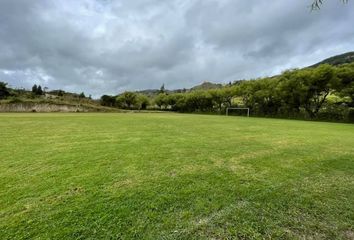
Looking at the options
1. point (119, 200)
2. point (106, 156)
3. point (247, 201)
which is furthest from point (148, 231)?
point (106, 156)

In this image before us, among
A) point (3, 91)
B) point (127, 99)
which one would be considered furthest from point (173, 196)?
point (127, 99)

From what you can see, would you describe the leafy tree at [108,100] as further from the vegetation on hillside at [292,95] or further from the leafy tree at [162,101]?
the vegetation on hillside at [292,95]

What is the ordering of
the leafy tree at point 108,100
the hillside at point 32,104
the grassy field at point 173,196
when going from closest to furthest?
the grassy field at point 173,196 → the hillside at point 32,104 → the leafy tree at point 108,100

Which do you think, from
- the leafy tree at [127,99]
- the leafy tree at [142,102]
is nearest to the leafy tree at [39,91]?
the leafy tree at [127,99]

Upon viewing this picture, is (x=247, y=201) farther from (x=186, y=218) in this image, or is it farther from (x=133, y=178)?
(x=133, y=178)

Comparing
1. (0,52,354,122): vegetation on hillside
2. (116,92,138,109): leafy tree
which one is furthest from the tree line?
(116,92,138,109): leafy tree

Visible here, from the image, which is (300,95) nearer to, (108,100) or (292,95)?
(292,95)

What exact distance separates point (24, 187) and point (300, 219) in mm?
4068

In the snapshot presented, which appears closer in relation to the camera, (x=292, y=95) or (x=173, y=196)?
(x=173, y=196)

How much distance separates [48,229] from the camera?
8.00ft

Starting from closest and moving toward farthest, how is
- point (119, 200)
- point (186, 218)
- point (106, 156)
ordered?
point (186, 218), point (119, 200), point (106, 156)

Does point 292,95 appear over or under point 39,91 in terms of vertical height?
under

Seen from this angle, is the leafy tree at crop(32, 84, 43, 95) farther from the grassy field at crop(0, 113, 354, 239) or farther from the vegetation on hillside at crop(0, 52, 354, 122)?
the grassy field at crop(0, 113, 354, 239)

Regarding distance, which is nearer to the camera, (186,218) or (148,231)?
(148,231)
